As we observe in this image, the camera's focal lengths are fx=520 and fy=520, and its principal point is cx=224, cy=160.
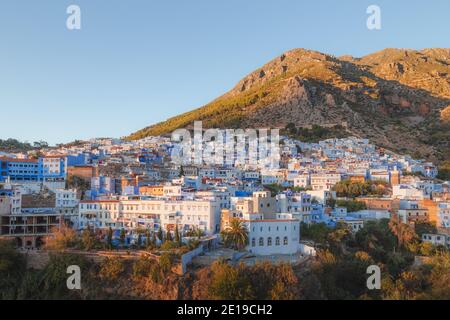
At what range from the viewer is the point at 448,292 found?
2256cm

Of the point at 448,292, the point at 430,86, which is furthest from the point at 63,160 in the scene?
the point at 430,86

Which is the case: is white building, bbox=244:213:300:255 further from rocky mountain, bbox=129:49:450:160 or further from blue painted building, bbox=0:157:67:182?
rocky mountain, bbox=129:49:450:160

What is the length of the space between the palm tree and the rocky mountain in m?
39.5

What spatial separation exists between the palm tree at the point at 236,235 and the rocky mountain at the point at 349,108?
39522mm

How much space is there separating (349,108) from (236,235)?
52780mm

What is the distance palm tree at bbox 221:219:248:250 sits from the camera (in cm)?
2366

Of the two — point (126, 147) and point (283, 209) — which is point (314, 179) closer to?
point (283, 209)

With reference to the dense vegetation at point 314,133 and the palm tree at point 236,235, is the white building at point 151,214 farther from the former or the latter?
the dense vegetation at point 314,133

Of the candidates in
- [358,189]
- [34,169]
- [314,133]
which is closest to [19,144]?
[34,169]

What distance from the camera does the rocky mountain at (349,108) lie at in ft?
217

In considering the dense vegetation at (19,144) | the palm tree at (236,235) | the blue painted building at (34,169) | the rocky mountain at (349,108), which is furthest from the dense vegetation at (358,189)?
the dense vegetation at (19,144)

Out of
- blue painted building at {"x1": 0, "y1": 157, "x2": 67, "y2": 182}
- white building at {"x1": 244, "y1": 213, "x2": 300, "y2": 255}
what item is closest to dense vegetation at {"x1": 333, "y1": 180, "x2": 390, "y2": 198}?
white building at {"x1": 244, "y1": 213, "x2": 300, "y2": 255}

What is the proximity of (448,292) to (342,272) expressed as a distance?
453 centimetres

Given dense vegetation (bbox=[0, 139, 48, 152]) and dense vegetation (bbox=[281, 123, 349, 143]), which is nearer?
dense vegetation (bbox=[0, 139, 48, 152])
